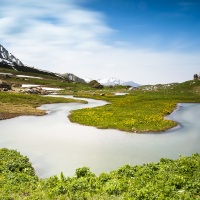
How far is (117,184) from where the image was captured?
1598 cm

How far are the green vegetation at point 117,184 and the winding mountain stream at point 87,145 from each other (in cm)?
340

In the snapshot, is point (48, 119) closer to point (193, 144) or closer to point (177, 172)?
point (193, 144)

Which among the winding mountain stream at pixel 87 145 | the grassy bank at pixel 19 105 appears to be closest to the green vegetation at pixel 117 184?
the winding mountain stream at pixel 87 145

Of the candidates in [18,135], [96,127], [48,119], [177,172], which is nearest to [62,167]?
[177,172]

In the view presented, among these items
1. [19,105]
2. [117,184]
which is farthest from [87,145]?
[19,105]

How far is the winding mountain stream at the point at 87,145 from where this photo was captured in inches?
939

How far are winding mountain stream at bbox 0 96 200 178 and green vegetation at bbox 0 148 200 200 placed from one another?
11.2 ft

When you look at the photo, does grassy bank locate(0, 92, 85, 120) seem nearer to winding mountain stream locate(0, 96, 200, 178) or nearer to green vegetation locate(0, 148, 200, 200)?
winding mountain stream locate(0, 96, 200, 178)

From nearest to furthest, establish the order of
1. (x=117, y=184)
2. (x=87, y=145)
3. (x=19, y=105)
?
(x=117, y=184)
(x=87, y=145)
(x=19, y=105)

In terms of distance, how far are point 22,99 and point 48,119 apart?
29111 millimetres

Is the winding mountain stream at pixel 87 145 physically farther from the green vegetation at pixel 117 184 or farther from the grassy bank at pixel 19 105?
the grassy bank at pixel 19 105

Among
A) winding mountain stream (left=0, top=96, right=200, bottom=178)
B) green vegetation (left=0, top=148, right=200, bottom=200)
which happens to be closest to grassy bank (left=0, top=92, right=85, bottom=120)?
winding mountain stream (left=0, top=96, right=200, bottom=178)

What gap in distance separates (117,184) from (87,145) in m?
13.7

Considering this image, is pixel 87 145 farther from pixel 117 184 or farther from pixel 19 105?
pixel 19 105
